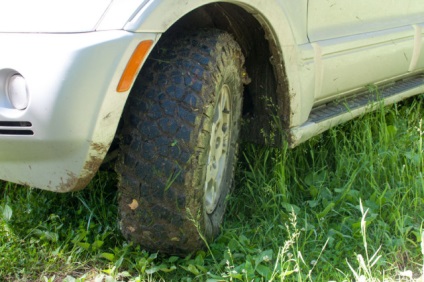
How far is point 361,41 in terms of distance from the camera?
11.1ft

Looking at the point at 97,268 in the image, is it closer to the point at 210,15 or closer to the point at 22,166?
the point at 22,166

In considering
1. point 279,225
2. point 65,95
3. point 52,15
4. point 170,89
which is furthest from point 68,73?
point 279,225

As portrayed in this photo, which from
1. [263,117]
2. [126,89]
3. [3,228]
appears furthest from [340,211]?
[3,228]

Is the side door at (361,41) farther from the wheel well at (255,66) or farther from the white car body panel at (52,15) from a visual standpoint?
the white car body panel at (52,15)

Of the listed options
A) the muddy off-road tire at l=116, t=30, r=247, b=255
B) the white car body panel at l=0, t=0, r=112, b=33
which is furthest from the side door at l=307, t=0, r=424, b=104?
the white car body panel at l=0, t=0, r=112, b=33

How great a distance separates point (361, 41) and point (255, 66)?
0.64 m

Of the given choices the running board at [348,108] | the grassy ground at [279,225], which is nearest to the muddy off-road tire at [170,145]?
the grassy ground at [279,225]

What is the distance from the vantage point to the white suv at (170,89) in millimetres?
2039

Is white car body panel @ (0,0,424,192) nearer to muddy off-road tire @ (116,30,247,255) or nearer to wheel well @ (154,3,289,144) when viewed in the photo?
muddy off-road tire @ (116,30,247,255)

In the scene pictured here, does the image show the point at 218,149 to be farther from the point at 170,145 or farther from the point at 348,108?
the point at 348,108

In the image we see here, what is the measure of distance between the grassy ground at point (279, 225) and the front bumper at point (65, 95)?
2.04ft

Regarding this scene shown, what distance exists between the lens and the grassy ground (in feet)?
8.43

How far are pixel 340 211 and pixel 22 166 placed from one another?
4.72ft

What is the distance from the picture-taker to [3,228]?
2900mm
